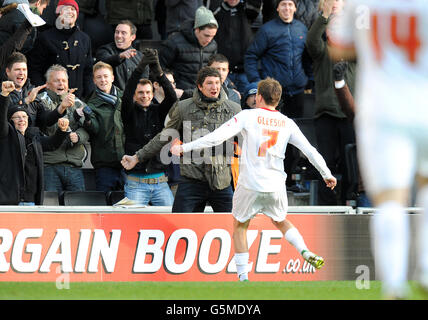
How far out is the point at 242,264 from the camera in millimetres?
9492

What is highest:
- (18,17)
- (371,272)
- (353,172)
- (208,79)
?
(18,17)

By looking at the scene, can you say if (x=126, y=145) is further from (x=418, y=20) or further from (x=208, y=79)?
(x=418, y=20)

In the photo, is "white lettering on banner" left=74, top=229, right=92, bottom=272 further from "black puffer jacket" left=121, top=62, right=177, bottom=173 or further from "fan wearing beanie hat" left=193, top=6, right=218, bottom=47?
"fan wearing beanie hat" left=193, top=6, right=218, bottom=47

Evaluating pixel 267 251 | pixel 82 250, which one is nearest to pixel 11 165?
pixel 82 250

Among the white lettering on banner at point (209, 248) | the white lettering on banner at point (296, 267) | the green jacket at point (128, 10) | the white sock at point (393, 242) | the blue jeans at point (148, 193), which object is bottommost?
the white lettering on banner at point (296, 267)

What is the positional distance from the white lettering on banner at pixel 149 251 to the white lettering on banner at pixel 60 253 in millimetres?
713

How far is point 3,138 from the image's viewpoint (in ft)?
36.9

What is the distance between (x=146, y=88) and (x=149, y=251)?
7.63 ft

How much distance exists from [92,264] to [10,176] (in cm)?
177

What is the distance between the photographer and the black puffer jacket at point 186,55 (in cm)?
1327

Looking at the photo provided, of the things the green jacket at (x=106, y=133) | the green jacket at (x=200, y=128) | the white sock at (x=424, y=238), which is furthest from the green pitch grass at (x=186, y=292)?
the green jacket at (x=106, y=133)

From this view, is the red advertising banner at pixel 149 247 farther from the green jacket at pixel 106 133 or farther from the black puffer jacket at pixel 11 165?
the green jacket at pixel 106 133

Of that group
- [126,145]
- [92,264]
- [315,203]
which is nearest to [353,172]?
[315,203]

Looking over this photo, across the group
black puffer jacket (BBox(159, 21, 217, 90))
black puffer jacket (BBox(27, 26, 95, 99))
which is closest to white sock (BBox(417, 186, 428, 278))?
black puffer jacket (BBox(159, 21, 217, 90))
